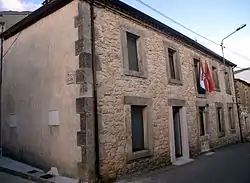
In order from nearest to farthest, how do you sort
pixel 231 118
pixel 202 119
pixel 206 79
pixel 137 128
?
pixel 137 128 < pixel 202 119 < pixel 206 79 < pixel 231 118

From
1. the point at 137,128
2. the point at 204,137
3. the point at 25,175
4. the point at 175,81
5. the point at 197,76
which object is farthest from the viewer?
the point at 197,76

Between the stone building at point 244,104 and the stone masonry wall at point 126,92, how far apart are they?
8.03 meters

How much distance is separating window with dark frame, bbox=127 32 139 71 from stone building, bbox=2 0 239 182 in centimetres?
4

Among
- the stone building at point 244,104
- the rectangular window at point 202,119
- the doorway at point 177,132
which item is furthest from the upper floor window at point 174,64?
the stone building at point 244,104

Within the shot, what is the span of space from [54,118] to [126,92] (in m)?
2.27

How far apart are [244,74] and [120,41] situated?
21979 millimetres

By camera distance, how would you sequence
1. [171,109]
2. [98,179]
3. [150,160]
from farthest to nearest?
[171,109] < [150,160] < [98,179]

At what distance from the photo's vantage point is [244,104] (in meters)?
18.6

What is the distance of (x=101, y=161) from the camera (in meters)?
6.50

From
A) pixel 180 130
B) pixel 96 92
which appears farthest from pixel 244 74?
pixel 96 92

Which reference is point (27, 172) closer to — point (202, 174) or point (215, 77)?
point (202, 174)

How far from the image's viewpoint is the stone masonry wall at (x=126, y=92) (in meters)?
6.89

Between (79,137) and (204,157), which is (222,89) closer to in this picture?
(204,157)

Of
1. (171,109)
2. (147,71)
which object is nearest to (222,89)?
(171,109)
